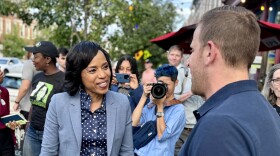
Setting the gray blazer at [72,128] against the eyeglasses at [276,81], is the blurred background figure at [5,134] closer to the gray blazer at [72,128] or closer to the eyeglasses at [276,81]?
the gray blazer at [72,128]

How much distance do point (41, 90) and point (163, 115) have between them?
1.51m

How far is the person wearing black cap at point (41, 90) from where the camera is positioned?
3.87 m

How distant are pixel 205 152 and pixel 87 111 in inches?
55.4

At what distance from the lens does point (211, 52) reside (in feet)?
4.33

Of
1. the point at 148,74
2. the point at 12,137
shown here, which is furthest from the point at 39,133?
the point at 148,74

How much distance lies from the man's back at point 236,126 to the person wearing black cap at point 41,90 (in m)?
2.83

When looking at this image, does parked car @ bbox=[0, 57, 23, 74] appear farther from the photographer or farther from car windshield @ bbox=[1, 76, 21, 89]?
the photographer

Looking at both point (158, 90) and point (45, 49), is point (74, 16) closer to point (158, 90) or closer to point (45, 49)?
point (45, 49)

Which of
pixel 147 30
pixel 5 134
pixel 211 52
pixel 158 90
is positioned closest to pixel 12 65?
pixel 147 30

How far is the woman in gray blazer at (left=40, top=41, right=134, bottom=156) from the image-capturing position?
236cm

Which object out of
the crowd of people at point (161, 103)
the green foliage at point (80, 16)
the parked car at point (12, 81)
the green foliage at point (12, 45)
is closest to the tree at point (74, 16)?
the green foliage at point (80, 16)

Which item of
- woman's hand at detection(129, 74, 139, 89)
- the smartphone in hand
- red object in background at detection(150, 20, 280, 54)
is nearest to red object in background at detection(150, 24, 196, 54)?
red object in background at detection(150, 20, 280, 54)

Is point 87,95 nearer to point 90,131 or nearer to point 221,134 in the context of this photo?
point 90,131

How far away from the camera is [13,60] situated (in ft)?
97.9
